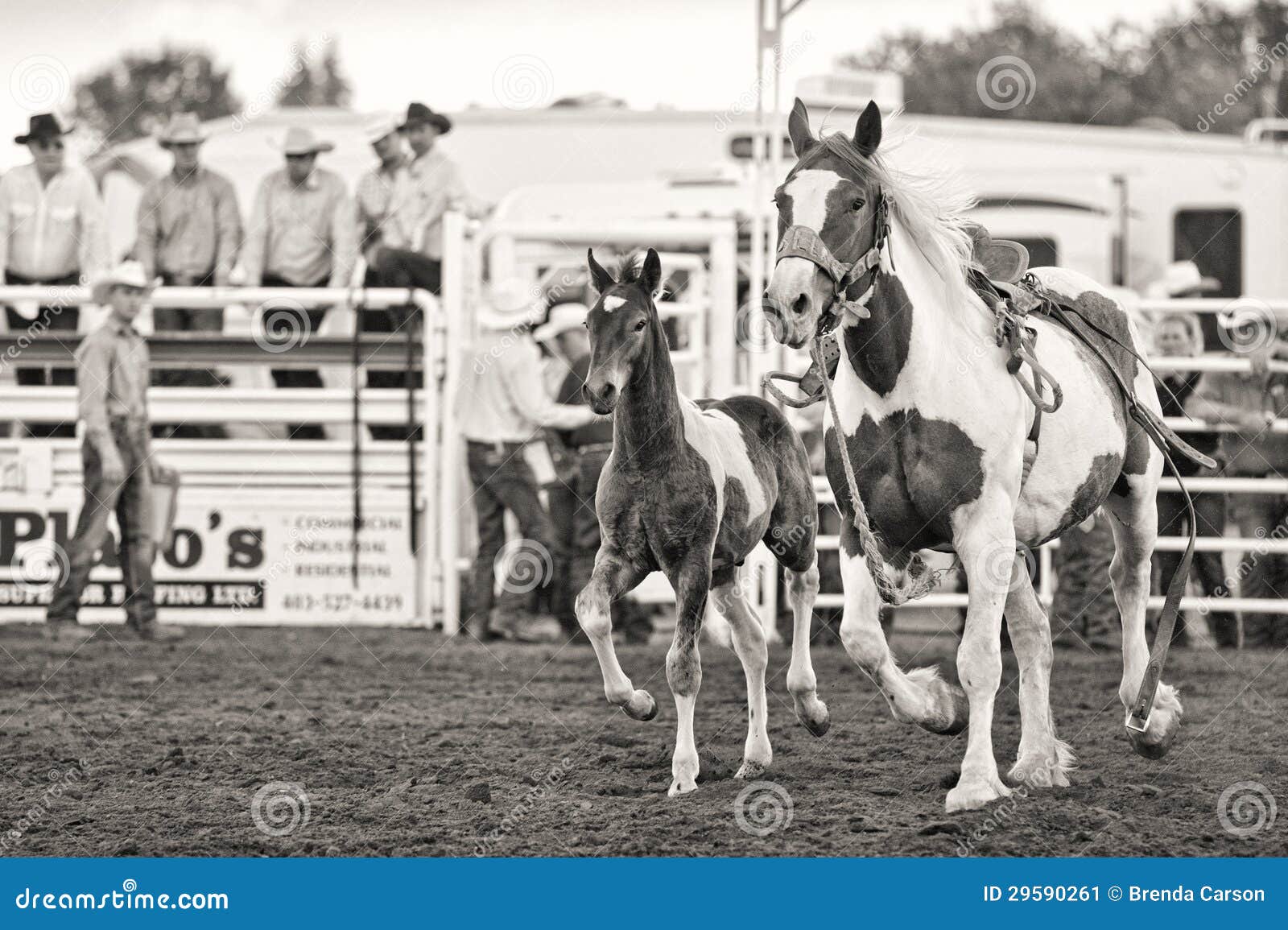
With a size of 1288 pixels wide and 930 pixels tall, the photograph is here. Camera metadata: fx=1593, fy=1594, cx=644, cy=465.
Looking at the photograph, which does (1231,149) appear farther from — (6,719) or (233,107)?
(233,107)

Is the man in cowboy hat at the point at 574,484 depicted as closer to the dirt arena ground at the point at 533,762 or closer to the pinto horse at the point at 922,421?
the dirt arena ground at the point at 533,762

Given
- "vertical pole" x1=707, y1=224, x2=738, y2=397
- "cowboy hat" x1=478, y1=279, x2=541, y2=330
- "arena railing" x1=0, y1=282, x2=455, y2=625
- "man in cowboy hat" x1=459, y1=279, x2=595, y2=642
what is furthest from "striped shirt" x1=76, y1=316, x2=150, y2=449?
"vertical pole" x1=707, y1=224, x2=738, y2=397

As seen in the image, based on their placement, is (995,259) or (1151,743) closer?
(1151,743)

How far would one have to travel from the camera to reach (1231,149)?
13680 mm

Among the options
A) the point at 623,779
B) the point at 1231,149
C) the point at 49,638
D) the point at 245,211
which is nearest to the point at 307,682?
the point at 49,638

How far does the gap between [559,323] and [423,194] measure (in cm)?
167

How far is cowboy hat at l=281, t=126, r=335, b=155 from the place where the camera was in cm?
1123

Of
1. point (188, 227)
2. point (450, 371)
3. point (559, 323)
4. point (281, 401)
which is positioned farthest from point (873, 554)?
point (188, 227)

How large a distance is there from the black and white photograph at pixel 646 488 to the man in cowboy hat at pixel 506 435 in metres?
0.03

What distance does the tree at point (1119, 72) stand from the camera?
33969 mm

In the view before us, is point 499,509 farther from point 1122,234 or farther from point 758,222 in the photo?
point 1122,234

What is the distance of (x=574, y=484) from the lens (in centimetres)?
1016

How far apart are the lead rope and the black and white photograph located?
0.7 inches

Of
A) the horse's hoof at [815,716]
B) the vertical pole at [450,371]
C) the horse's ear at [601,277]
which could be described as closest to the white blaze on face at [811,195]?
the horse's ear at [601,277]
